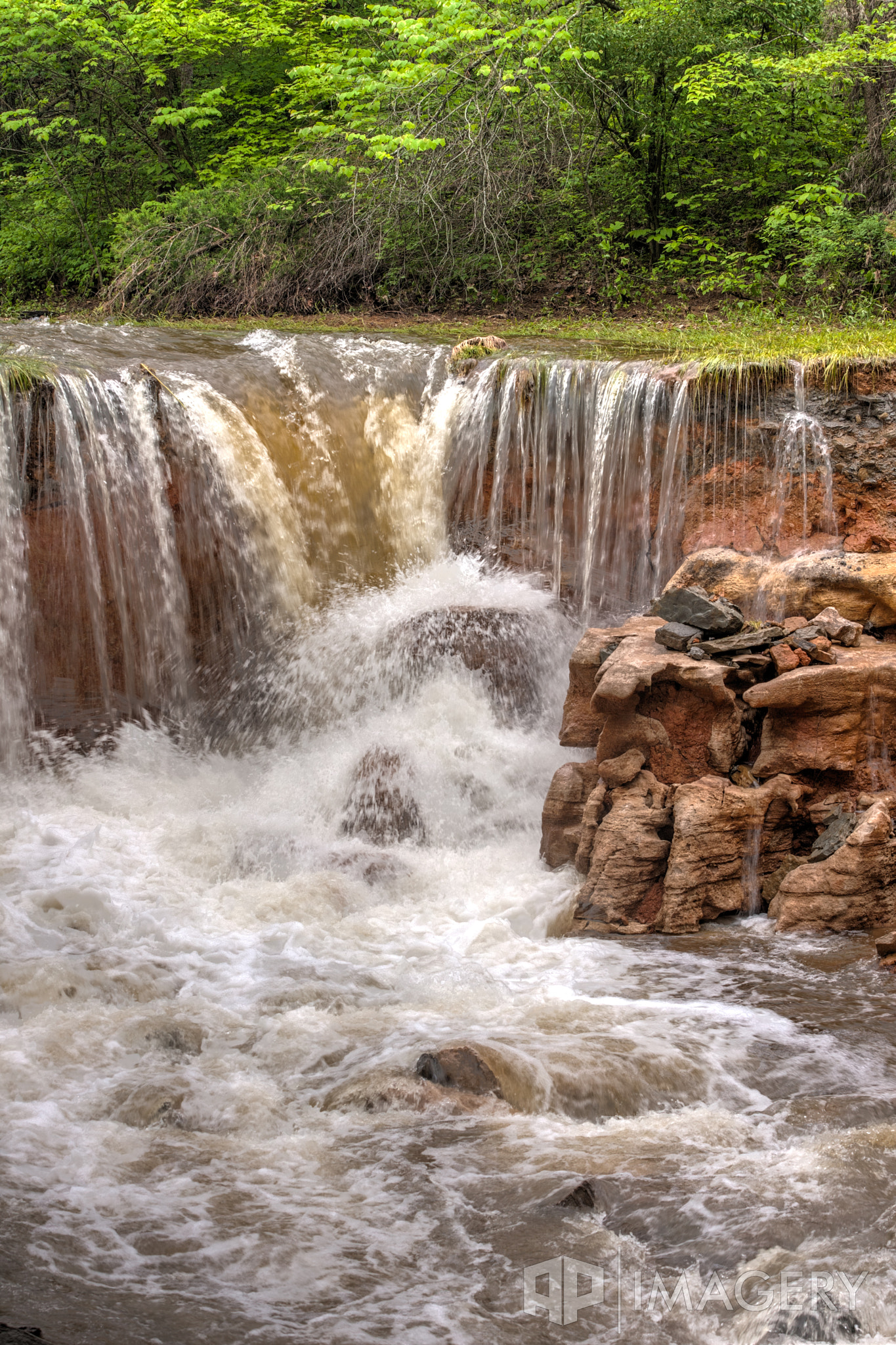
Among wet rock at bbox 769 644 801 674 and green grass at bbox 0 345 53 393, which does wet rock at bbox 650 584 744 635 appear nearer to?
wet rock at bbox 769 644 801 674

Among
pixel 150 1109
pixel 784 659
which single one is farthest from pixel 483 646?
pixel 150 1109

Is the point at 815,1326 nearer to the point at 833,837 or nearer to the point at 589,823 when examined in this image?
the point at 833,837

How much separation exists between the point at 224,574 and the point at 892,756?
5.64 m

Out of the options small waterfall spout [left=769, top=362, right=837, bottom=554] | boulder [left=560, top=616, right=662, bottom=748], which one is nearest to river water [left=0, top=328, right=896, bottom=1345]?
boulder [left=560, top=616, right=662, bottom=748]

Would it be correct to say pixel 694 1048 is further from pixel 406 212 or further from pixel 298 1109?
pixel 406 212

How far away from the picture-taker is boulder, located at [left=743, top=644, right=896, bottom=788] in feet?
21.1

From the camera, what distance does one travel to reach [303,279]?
1509 cm

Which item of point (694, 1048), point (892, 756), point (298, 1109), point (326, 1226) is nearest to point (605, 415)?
point (892, 756)

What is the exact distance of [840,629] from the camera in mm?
7043

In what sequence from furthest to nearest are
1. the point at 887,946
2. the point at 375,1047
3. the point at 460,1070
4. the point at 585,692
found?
the point at 585,692 → the point at 887,946 → the point at 375,1047 → the point at 460,1070

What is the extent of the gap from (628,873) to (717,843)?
1.81 feet

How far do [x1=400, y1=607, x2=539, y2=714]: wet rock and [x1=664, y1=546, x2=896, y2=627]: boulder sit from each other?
1439 millimetres

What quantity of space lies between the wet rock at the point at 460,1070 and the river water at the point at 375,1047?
2.9 inches

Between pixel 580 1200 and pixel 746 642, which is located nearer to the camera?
pixel 580 1200
